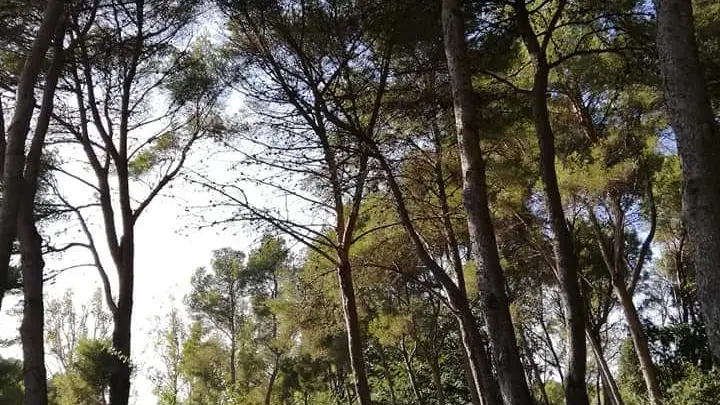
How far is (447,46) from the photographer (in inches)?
179

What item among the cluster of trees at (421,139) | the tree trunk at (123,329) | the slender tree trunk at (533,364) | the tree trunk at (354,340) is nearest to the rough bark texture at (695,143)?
the cluster of trees at (421,139)

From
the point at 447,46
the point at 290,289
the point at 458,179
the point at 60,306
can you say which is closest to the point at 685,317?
the point at 458,179

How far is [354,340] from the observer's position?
7.13 metres

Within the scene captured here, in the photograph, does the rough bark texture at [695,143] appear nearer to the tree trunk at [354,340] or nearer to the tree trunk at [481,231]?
the tree trunk at [481,231]

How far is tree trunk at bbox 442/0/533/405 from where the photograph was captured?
3693 millimetres

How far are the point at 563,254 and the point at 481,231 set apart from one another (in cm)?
98

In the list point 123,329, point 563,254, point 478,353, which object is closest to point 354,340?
point 478,353

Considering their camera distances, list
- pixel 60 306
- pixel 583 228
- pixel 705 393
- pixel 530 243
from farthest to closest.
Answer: pixel 60 306 → pixel 583 228 → pixel 530 243 → pixel 705 393

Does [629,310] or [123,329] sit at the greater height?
[123,329]

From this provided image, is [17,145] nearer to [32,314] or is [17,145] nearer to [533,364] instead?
[32,314]

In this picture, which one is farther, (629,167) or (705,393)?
(629,167)

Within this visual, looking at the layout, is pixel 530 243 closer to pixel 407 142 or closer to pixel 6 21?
pixel 407 142

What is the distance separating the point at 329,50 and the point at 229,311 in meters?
19.0

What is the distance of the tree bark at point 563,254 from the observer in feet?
13.9
